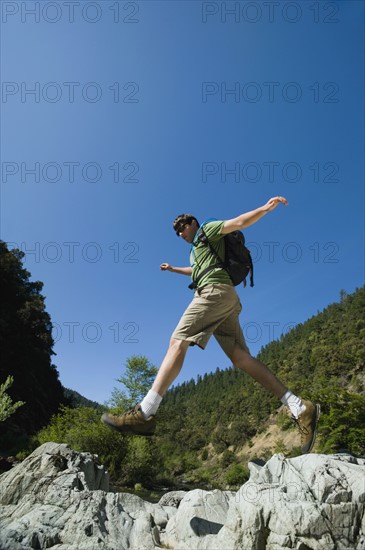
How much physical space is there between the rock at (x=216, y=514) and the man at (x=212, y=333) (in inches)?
23.1

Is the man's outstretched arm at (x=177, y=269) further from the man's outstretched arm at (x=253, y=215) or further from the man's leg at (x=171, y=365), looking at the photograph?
the man's leg at (x=171, y=365)

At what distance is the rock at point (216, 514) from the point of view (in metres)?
3.46

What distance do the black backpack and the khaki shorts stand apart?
20 cm

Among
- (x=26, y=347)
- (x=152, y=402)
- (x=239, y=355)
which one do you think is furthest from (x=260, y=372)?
(x=26, y=347)

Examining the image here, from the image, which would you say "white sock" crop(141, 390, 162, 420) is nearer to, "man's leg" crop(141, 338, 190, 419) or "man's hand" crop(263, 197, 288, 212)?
"man's leg" crop(141, 338, 190, 419)

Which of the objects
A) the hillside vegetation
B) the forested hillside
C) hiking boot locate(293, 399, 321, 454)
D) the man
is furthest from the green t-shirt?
the forested hillside

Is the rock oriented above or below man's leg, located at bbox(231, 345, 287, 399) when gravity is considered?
below

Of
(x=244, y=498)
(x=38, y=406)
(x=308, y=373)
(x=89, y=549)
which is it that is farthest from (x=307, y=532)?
(x=308, y=373)

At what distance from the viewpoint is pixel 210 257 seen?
4402 mm

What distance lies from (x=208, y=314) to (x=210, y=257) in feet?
2.54

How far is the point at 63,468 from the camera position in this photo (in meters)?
7.19

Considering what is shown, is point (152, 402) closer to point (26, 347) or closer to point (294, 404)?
point (294, 404)

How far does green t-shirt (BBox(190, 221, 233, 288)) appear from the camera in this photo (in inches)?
168

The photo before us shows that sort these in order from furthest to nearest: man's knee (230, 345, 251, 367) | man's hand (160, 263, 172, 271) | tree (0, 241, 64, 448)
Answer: tree (0, 241, 64, 448)
man's hand (160, 263, 172, 271)
man's knee (230, 345, 251, 367)
